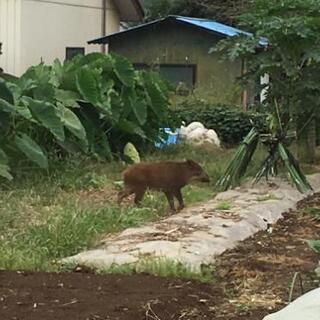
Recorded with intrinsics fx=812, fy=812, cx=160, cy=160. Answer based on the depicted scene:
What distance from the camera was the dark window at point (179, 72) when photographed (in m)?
20.2

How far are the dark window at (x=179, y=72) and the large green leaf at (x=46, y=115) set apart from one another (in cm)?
1015

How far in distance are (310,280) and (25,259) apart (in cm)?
211

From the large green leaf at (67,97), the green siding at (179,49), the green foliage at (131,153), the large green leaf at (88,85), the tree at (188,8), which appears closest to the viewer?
the large green leaf at (67,97)

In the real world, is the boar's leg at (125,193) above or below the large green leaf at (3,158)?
below

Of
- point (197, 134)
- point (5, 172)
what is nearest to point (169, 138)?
point (197, 134)

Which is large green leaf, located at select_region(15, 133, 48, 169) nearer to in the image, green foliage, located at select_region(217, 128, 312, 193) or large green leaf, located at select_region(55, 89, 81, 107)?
large green leaf, located at select_region(55, 89, 81, 107)

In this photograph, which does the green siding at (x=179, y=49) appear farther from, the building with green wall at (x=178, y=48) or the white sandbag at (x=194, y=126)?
the white sandbag at (x=194, y=126)

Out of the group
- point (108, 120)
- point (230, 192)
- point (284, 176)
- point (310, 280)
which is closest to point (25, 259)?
point (310, 280)

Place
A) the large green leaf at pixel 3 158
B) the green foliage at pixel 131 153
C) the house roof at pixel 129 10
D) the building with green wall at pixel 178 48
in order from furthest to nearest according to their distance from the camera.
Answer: the house roof at pixel 129 10 → the building with green wall at pixel 178 48 → the green foliage at pixel 131 153 → the large green leaf at pixel 3 158

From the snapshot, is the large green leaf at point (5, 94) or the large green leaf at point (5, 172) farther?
the large green leaf at point (5, 94)

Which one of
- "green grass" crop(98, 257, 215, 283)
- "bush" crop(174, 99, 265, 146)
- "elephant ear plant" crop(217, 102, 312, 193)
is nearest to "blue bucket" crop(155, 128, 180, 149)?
"bush" crop(174, 99, 265, 146)

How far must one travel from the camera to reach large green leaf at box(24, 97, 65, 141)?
1002 cm

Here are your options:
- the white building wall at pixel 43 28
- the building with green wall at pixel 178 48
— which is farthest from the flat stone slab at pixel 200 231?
the building with green wall at pixel 178 48

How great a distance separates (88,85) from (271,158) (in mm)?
2813
